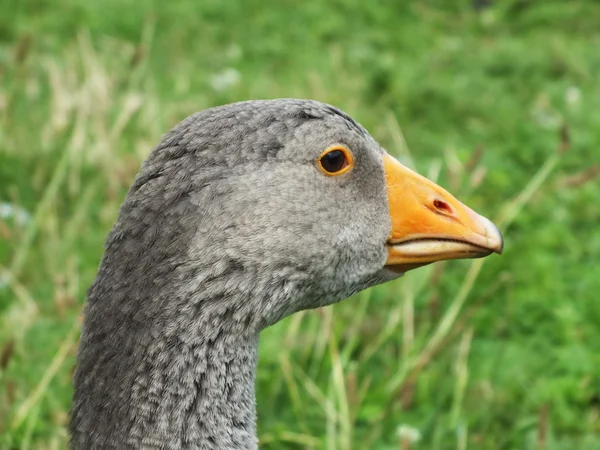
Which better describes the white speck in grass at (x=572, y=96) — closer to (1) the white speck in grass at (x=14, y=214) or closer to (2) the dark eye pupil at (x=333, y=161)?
(1) the white speck in grass at (x=14, y=214)

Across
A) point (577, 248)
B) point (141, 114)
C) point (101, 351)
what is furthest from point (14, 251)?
point (577, 248)

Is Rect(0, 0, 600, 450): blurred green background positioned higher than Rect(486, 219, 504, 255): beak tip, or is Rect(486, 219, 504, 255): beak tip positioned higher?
Rect(0, 0, 600, 450): blurred green background

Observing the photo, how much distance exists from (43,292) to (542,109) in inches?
153

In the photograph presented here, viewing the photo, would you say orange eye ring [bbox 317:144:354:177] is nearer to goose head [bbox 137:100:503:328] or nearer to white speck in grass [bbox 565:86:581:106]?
goose head [bbox 137:100:503:328]

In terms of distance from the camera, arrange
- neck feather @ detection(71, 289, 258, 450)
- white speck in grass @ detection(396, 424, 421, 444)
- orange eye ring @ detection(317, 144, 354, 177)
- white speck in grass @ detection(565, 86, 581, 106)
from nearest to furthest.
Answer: neck feather @ detection(71, 289, 258, 450), orange eye ring @ detection(317, 144, 354, 177), white speck in grass @ detection(396, 424, 421, 444), white speck in grass @ detection(565, 86, 581, 106)

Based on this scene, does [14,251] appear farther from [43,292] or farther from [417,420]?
[417,420]

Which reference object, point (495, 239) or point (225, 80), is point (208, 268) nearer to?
point (495, 239)

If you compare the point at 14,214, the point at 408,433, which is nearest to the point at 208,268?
the point at 408,433

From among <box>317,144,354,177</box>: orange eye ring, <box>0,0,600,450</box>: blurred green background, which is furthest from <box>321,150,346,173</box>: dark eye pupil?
<box>0,0,600,450</box>: blurred green background

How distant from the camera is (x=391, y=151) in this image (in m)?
6.00

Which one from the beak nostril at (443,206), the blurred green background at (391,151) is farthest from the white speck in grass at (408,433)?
the beak nostril at (443,206)

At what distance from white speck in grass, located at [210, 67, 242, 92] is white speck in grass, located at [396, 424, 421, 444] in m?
3.48

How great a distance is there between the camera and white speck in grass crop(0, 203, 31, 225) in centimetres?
450

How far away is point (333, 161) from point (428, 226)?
13.8 inches
